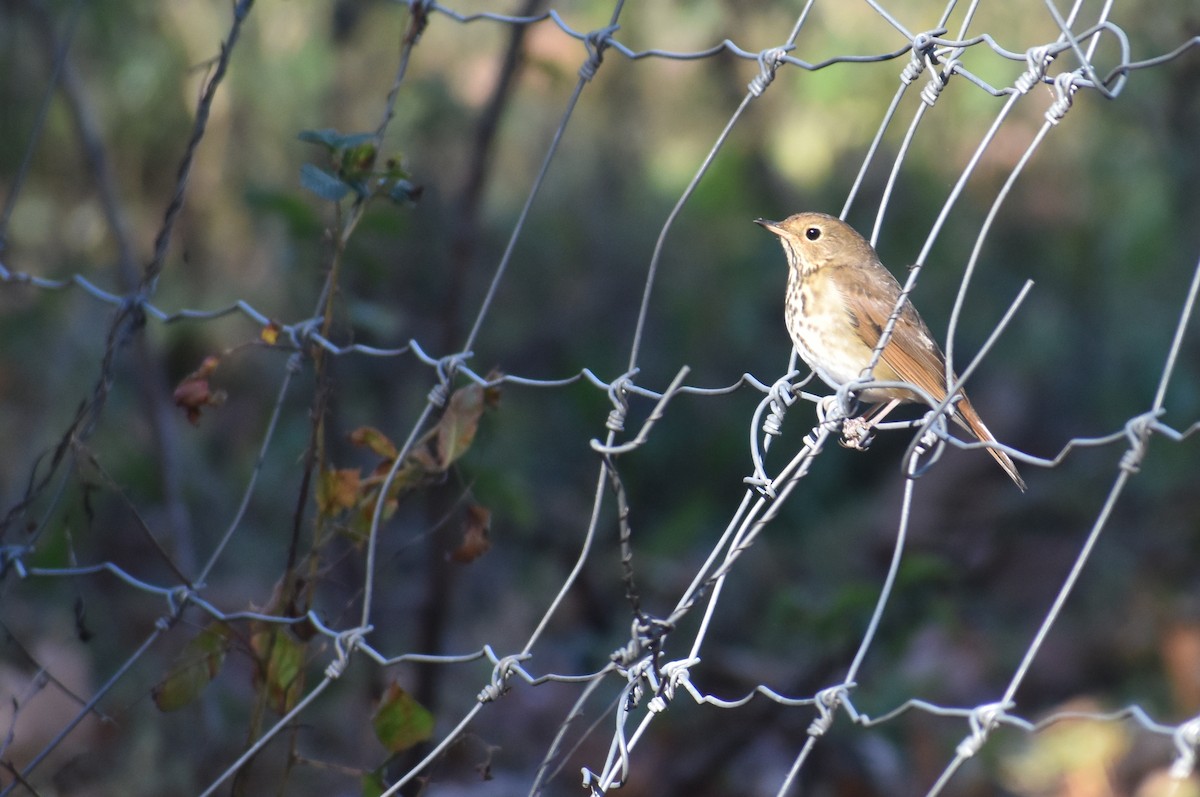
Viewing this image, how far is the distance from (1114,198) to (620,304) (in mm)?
2118

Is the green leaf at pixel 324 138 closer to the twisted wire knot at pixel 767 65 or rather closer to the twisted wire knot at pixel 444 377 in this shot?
the twisted wire knot at pixel 444 377

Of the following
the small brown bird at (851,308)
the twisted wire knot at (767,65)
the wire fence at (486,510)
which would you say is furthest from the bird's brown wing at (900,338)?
the twisted wire knot at (767,65)

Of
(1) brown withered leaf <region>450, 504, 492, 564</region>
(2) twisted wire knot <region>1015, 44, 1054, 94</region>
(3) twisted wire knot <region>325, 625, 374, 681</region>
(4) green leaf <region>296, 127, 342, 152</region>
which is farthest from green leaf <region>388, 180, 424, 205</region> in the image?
(2) twisted wire knot <region>1015, 44, 1054, 94</region>

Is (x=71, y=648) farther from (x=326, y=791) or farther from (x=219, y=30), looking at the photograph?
(x=219, y=30)

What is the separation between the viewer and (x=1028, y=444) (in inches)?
199

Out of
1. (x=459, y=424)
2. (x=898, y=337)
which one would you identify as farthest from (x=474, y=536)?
(x=898, y=337)

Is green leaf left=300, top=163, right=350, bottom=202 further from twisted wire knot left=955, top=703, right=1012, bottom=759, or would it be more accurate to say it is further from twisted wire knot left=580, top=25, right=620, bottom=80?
twisted wire knot left=955, top=703, right=1012, bottom=759

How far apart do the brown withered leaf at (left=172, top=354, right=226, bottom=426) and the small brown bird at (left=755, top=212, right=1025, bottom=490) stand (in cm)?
105

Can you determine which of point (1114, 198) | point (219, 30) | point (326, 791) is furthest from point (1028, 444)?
point (219, 30)

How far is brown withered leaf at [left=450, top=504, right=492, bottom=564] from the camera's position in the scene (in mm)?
1872

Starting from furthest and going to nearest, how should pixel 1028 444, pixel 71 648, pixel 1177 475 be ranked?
pixel 1028 444, pixel 1177 475, pixel 71 648

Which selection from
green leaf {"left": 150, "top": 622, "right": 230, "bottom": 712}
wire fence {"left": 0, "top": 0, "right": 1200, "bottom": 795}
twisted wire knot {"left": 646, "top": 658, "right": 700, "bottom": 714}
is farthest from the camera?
green leaf {"left": 150, "top": 622, "right": 230, "bottom": 712}

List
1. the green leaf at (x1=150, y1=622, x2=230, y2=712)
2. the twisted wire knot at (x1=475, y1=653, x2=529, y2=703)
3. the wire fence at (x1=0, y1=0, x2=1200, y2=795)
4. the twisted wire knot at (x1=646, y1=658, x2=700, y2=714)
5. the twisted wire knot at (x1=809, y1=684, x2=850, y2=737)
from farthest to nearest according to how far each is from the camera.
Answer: the green leaf at (x1=150, y1=622, x2=230, y2=712), the wire fence at (x1=0, y1=0, x2=1200, y2=795), the twisted wire knot at (x1=475, y1=653, x2=529, y2=703), the twisted wire knot at (x1=646, y1=658, x2=700, y2=714), the twisted wire knot at (x1=809, y1=684, x2=850, y2=737)

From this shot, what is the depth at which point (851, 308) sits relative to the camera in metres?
2.53
